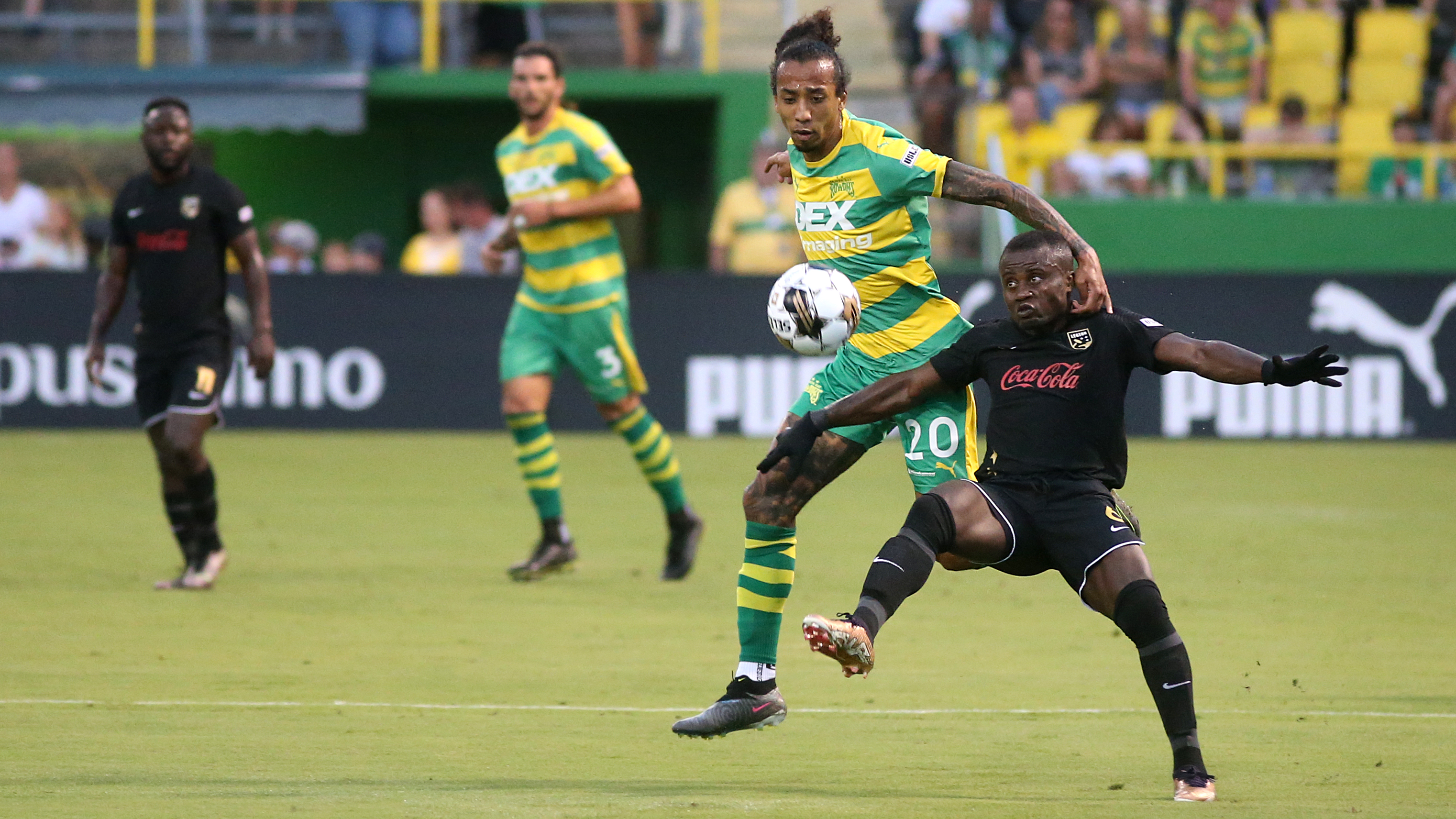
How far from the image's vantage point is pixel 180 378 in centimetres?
941

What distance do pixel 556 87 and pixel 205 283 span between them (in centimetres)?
211

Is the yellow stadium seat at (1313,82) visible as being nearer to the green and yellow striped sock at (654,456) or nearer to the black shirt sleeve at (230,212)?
the green and yellow striped sock at (654,456)

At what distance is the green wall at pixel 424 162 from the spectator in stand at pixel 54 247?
2.88 metres

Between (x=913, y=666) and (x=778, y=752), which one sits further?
(x=913, y=666)

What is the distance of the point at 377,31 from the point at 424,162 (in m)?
2.48

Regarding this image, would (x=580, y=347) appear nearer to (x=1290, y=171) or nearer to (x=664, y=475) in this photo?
(x=664, y=475)

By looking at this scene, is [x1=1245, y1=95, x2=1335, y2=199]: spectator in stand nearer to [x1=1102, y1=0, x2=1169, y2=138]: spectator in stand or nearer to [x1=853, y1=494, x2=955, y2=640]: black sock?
[x1=1102, y1=0, x2=1169, y2=138]: spectator in stand

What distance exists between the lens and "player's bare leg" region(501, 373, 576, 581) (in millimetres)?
9898

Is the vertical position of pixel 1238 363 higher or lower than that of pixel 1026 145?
higher

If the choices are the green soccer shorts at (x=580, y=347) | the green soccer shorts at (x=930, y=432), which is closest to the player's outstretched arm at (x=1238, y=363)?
the green soccer shorts at (x=930, y=432)

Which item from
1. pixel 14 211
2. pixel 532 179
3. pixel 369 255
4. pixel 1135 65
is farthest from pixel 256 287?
pixel 1135 65

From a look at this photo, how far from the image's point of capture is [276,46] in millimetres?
21375

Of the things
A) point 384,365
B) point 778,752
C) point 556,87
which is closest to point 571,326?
point 556,87

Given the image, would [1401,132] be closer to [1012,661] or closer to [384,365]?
[384,365]
